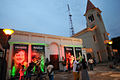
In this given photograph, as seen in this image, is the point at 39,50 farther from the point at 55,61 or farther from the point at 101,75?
the point at 101,75

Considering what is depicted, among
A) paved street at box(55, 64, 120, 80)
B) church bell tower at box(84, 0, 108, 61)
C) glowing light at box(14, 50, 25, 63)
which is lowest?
paved street at box(55, 64, 120, 80)

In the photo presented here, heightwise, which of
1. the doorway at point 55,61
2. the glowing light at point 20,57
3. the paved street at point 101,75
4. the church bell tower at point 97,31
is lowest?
the paved street at point 101,75

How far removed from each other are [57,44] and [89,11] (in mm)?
19831

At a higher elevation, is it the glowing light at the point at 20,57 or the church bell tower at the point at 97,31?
the church bell tower at the point at 97,31

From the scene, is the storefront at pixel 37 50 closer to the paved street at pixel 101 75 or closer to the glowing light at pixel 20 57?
the glowing light at pixel 20 57

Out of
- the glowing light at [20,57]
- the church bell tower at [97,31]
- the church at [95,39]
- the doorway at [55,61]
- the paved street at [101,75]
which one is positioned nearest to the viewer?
the paved street at [101,75]

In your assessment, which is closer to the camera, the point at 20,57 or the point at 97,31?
the point at 20,57

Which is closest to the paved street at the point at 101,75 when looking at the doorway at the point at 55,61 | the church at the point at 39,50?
the doorway at the point at 55,61

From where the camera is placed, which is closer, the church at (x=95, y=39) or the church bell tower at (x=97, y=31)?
the church at (x=95, y=39)

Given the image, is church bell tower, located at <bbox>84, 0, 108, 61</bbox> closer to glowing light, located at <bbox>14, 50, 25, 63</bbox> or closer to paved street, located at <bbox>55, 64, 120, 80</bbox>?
paved street, located at <bbox>55, 64, 120, 80</bbox>

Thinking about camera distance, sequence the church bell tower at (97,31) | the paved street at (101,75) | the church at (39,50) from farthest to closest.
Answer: the church bell tower at (97,31) → the church at (39,50) → the paved street at (101,75)

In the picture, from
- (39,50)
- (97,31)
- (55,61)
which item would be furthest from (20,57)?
(97,31)

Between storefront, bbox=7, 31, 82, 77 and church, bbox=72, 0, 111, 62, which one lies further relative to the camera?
church, bbox=72, 0, 111, 62

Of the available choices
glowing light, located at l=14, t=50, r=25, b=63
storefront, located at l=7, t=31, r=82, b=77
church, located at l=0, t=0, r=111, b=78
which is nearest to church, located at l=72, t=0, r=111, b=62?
church, located at l=0, t=0, r=111, b=78
